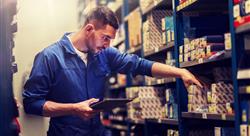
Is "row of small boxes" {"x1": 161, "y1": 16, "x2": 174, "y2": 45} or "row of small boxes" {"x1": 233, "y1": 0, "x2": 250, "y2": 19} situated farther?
"row of small boxes" {"x1": 161, "y1": 16, "x2": 174, "y2": 45}

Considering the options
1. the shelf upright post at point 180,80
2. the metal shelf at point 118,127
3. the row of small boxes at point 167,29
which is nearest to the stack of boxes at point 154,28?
the row of small boxes at point 167,29

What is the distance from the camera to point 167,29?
4.14 m

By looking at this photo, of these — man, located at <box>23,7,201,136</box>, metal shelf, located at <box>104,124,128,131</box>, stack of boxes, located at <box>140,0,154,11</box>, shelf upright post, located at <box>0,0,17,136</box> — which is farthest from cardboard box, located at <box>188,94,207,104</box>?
metal shelf, located at <box>104,124,128,131</box>

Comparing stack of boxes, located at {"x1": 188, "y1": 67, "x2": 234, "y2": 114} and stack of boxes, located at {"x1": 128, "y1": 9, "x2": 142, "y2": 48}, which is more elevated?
stack of boxes, located at {"x1": 128, "y1": 9, "x2": 142, "y2": 48}

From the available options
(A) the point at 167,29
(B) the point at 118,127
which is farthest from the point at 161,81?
(B) the point at 118,127

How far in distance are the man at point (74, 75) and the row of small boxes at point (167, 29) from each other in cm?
57

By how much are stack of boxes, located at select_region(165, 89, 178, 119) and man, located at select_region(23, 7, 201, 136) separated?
0.54 metres

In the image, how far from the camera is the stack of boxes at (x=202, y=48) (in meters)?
3.19

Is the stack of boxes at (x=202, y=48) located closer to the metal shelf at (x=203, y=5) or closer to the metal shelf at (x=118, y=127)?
the metal shelf at (x=203, y=5)

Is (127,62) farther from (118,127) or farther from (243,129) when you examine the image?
(118,127)

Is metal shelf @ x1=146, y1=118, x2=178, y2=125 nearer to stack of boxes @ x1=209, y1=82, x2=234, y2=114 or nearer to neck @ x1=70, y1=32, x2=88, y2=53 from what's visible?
stack of boxes @ x1=209, y1=82, x2=234, y2=114

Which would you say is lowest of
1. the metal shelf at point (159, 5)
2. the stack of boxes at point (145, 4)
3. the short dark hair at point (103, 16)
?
the short dark hair at point (103, 16)

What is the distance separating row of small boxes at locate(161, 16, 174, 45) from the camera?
158 inches

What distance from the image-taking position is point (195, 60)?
135 inches
